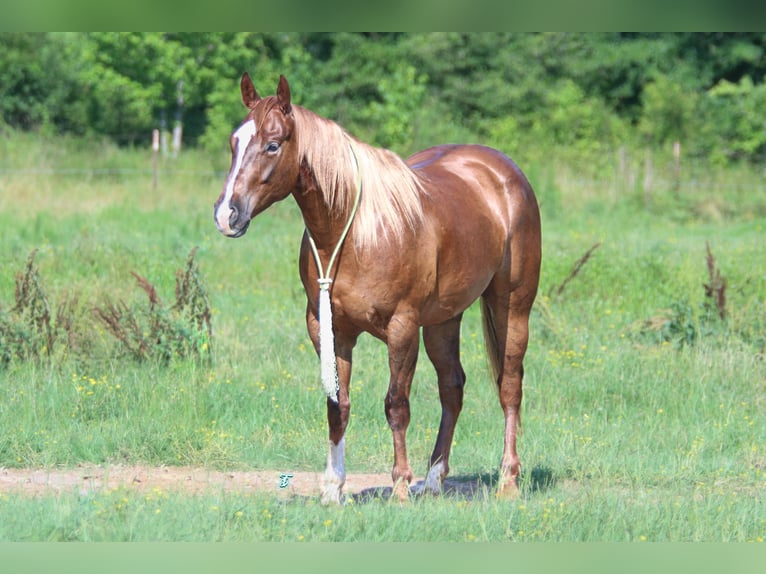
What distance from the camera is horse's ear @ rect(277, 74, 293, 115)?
4777mm

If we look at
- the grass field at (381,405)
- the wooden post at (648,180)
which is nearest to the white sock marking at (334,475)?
the grass field at (381,405)

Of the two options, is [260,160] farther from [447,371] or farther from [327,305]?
[447,371]

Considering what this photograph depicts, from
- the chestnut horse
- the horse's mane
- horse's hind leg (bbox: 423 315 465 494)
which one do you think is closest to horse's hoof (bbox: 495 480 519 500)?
the chestnut horse

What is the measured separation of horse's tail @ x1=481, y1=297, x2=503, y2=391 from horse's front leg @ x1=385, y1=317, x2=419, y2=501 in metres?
1.04

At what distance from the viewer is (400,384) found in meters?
5.42

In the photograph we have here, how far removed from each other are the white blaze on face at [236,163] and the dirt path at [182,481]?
66.5 inches

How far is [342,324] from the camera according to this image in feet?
17.4

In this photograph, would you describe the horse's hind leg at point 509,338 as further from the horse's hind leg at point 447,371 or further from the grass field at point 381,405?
the grass field at point 381,405

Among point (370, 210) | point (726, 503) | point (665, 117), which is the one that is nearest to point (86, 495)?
point (370, 210)

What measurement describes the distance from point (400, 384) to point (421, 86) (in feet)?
58.3

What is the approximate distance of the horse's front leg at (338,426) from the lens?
5.40 m

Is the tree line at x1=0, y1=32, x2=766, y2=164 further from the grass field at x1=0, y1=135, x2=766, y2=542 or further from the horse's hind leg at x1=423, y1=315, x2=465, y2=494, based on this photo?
the horse's hind leg at x1=423, y1=315, x2=465, y2=494

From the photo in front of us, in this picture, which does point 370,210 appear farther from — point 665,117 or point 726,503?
point 665,117

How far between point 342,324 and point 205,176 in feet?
42.7
